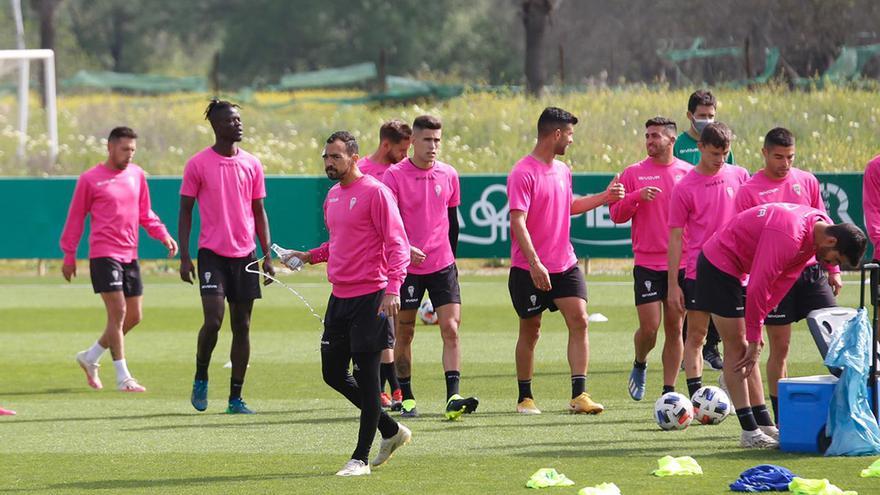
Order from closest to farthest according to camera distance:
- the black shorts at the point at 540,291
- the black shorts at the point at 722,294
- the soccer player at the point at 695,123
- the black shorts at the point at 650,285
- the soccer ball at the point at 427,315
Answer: the black shorts at the point at 722,294 < the black shorts at the point at 540,291 < the black shorts at the point at 650,285 < the soccer player at the point at 695,123 < the soccer ball at the point at 427,315

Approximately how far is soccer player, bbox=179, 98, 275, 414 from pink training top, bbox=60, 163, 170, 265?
1843 millimetres

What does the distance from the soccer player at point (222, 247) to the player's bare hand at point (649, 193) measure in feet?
9.34

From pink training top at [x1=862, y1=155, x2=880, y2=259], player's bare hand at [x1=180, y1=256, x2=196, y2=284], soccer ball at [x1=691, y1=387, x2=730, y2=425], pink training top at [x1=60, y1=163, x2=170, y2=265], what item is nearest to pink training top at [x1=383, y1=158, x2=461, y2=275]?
player's bare hand at [x1=180, y1=256, x2=196, y2=284]

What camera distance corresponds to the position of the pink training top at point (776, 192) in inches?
401

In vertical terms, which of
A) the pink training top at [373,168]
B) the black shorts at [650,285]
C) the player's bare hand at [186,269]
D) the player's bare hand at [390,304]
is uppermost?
the pink training top at [373,168]

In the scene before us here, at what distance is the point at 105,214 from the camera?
1378 centimetres

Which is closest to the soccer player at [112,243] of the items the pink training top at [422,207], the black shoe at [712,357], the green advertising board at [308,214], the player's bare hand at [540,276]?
the pink training top at [422,207]

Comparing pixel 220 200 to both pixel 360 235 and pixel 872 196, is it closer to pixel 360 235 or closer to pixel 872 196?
pixel 360 235

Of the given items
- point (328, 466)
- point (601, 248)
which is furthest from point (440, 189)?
point (601, 248)

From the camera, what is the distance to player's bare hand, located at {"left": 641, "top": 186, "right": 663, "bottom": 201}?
38.3 feet

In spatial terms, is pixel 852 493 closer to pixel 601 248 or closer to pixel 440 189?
pixel 440 189

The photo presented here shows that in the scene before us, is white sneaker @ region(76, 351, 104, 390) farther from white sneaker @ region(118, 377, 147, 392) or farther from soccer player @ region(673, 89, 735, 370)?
Answer: soccer player @ region(673, 89, 735, 370)

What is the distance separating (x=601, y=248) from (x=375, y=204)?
49.3ft

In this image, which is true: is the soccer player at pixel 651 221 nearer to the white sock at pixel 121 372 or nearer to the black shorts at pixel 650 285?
the black shorts at pixel 650 285
